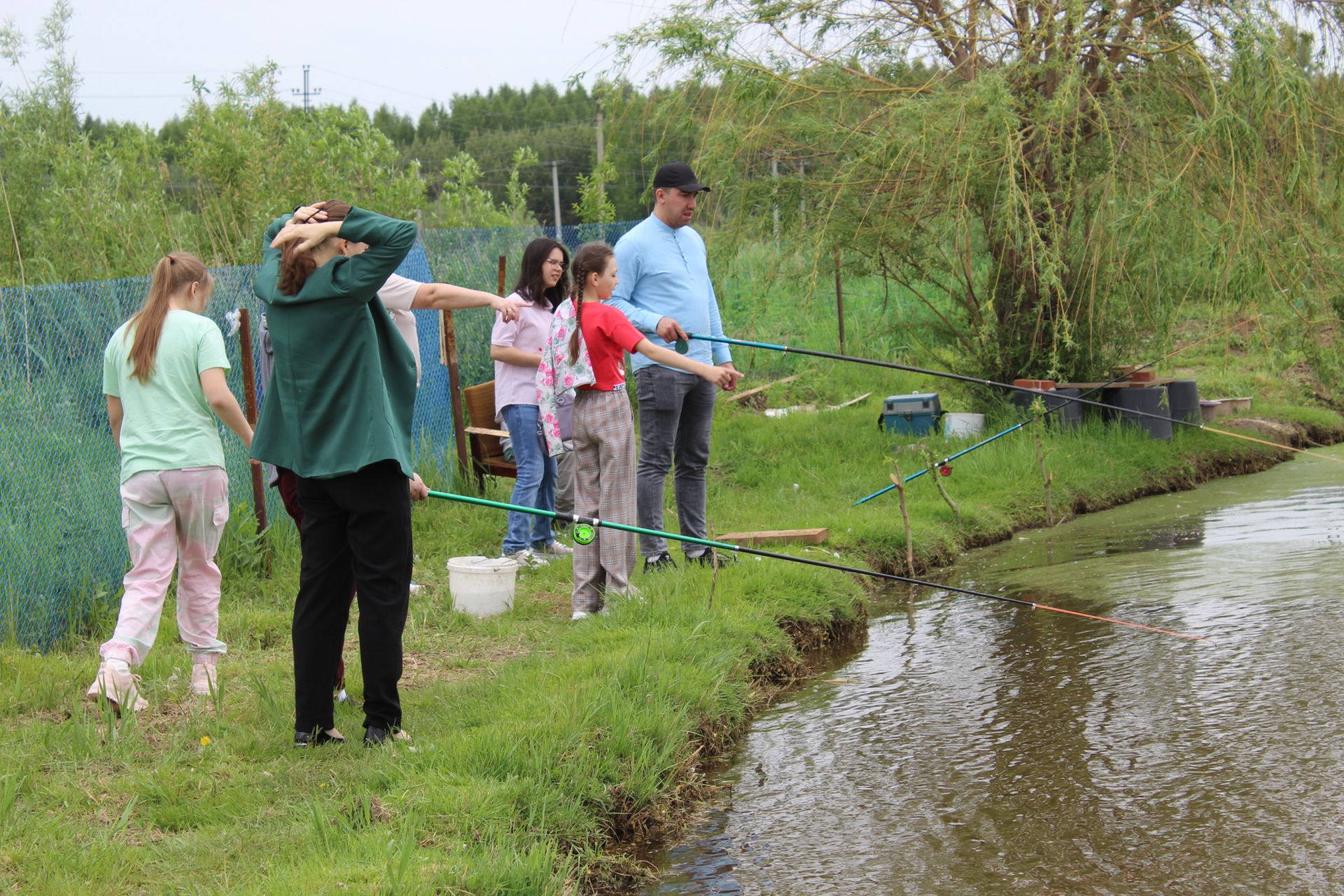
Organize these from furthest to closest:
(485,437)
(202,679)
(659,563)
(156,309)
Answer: (485,437) → (659,563) → (202,679) → (156,309)

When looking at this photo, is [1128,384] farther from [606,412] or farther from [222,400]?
[222,400]

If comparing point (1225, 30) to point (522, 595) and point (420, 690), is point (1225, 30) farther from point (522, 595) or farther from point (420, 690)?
point (420, 690)

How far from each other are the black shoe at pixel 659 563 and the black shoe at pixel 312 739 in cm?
230

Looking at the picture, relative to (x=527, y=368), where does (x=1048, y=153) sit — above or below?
above

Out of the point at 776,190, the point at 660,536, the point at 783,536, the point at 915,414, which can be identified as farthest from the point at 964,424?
the point at 660,536

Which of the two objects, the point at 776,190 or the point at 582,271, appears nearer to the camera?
the point at 582,271

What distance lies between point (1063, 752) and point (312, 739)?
2.46 metres

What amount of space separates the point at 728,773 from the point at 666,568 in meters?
1.92

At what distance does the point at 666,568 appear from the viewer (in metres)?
6.24

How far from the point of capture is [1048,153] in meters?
9.69

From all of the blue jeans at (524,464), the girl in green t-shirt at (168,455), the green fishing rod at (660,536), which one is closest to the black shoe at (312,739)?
the girl in green t-shirt at (168,455)

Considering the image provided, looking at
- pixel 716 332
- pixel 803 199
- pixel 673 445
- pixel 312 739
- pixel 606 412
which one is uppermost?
pixel 803 199

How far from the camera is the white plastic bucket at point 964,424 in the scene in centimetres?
1037

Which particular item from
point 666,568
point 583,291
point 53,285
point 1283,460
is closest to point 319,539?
point 583,291
